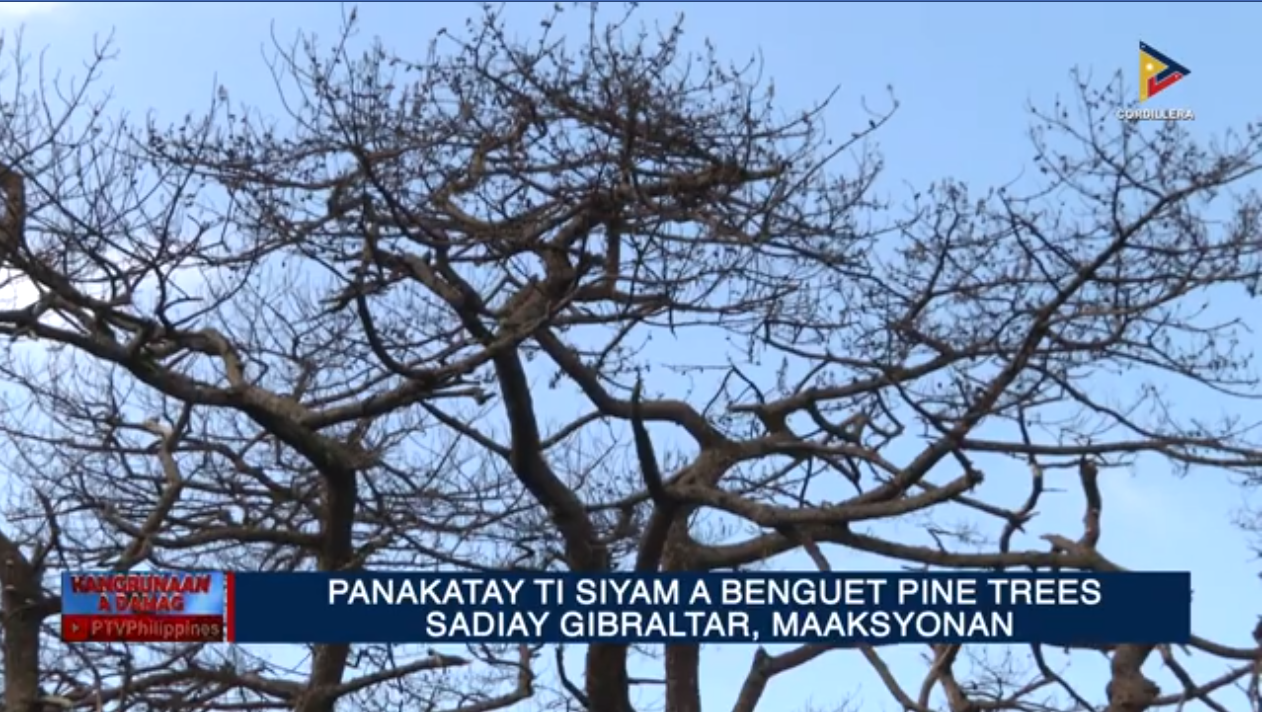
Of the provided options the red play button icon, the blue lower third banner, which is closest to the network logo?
the blue lower third banner

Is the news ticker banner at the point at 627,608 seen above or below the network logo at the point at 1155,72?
below

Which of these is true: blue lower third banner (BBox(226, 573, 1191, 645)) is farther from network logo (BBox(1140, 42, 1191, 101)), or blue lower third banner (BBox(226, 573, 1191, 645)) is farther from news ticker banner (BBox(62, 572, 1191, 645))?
network logo (BBox(1140, 42, 1191, 101))

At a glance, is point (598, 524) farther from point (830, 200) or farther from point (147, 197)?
point (147, 197)

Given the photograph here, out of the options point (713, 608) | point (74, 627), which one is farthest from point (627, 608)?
point (74, 627)

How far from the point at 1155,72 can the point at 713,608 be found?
368cm

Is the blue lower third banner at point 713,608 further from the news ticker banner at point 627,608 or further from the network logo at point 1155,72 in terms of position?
the network logo at point 1155,72

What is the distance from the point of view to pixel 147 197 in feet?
27.2

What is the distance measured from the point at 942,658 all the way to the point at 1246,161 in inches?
Result: 121

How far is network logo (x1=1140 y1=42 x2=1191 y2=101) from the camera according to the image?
8.87 meters

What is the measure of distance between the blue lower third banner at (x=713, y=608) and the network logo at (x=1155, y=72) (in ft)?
8.20

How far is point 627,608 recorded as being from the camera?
9477 millimetres

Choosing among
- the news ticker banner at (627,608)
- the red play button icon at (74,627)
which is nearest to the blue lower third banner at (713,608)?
the news ticker banner at (627,608)

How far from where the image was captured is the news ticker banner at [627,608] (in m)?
8.91

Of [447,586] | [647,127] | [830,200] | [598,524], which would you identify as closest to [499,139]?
[647,127]
